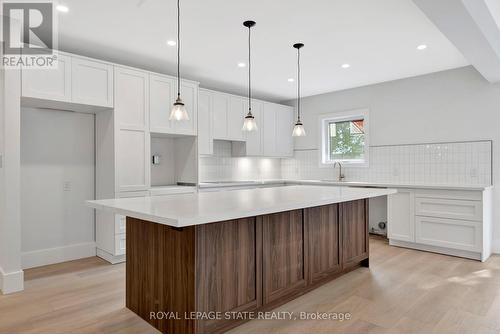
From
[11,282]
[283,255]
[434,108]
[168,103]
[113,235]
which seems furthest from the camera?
[434,108]

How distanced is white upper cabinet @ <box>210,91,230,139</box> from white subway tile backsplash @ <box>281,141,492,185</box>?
2.09 metres

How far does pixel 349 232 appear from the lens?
3365 mm

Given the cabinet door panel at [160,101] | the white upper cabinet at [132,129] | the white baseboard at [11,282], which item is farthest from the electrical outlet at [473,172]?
the white baseboard at [11,282]

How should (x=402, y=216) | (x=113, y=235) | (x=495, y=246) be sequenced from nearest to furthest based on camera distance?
(x=113, y=235) < (x=495, y=246) < (x=402, y=216)

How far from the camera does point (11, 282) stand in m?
2.88

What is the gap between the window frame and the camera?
17.4 feet

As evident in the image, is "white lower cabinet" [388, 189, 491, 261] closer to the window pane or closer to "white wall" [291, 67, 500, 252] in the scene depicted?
"white wall" [291, 67, 500, 252]

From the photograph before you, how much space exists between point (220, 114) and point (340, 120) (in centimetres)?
226

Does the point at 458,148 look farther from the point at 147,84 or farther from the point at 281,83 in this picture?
the point at 147,84

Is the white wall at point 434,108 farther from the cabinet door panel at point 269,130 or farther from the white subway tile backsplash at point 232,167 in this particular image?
the white subway tile backsplash at point 232,167

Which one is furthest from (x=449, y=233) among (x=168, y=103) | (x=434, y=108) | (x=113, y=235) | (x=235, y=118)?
(x=113, y=235)

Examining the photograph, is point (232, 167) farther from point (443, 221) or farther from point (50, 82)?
point (443, 221)

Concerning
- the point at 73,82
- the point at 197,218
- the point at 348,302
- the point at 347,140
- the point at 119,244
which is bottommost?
the point at 348,302

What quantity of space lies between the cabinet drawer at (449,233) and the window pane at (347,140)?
1667 millimetres
